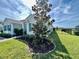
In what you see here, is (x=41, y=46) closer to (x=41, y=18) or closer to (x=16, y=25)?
(x=41, y=18)

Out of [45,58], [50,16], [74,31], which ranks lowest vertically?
[45,58]

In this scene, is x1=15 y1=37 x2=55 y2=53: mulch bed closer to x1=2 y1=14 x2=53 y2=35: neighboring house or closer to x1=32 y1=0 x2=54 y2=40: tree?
x1=32 y1=0 x2=54 y2=40: tree

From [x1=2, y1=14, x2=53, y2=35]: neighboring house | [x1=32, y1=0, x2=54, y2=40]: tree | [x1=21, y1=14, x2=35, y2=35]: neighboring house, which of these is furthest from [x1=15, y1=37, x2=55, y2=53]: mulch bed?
[x1=2, y1=14, x2=53, y2=35]: neighboring house

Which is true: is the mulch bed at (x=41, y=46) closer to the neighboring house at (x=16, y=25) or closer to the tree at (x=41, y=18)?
the tree at (x=41, y=18)

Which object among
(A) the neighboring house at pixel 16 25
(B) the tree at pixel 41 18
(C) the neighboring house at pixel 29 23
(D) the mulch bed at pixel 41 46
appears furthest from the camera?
(A) the neighboring house at pixel 16 25

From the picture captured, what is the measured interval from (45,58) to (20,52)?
2673 mm

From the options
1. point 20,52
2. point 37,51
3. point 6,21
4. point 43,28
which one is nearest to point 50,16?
point 43,28

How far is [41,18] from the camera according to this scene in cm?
2166

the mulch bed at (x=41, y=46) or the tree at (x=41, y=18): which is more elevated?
the tree at (x=41, y=18)

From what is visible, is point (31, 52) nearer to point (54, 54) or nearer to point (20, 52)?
point (20, 52)

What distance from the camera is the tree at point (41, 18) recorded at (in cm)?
2152

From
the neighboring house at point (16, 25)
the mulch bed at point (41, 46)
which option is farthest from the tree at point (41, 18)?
the neighboring house at point (16, 25)

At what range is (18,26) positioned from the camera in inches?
1233

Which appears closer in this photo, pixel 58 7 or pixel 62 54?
pixel 62 54
